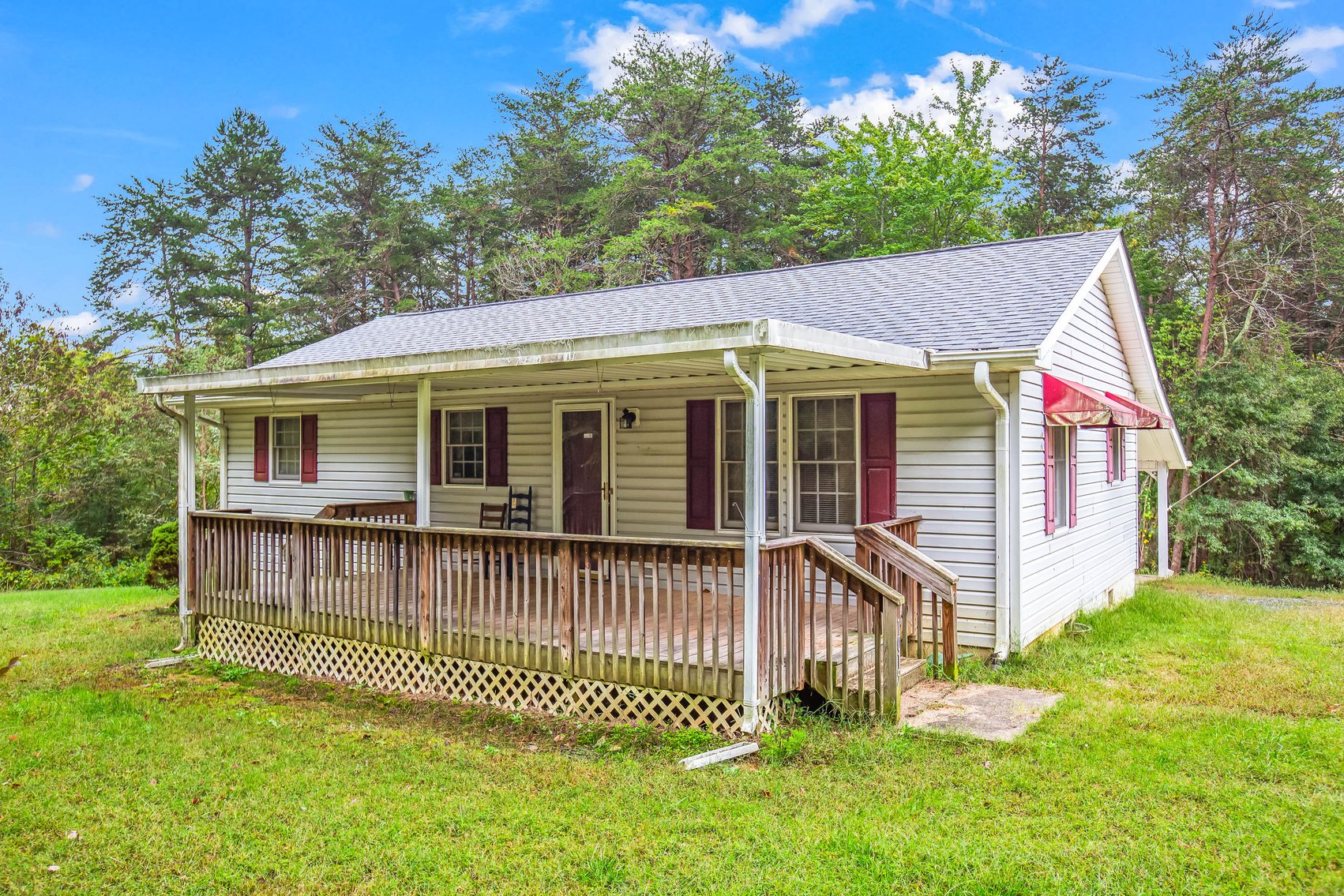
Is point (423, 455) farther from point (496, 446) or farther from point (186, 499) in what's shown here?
point (496, 446)

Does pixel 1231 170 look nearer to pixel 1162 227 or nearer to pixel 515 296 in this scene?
pixel 1162 227

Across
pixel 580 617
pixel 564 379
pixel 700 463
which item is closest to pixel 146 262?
pixel 564 379

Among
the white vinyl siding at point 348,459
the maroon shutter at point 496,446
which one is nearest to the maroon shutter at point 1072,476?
the maroon shutter at point 496,446

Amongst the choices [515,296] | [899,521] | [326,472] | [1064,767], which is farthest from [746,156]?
[1064,767]

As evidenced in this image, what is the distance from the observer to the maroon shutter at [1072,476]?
28.4 ft

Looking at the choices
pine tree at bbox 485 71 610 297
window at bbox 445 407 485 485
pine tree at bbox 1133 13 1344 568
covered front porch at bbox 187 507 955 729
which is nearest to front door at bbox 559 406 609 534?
covered front porch at bbox 187 507 955 729

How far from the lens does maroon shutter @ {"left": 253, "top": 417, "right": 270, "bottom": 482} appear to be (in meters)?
12.8

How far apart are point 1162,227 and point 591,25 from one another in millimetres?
18426

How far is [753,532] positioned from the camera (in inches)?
199

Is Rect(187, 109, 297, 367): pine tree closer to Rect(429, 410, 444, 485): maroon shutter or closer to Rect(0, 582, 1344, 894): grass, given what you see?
Rect(429, 410, 444, 485): maroon shutter

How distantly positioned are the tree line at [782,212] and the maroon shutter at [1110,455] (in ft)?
19.4

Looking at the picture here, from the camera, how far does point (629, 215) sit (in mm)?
23000

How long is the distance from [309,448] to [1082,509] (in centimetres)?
1032

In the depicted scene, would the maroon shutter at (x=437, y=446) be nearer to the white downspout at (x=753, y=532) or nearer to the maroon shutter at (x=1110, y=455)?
the white downspout at (x=753, y=532)
